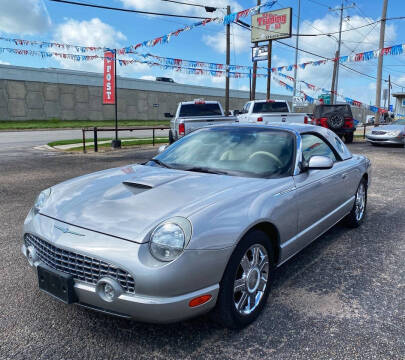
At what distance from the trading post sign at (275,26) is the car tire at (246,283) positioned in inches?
1107

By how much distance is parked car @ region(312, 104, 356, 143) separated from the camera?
57.8ft

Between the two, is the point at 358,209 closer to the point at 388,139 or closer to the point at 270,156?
the point at 270,156

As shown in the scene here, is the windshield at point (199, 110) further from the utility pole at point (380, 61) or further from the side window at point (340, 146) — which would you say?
the utility pole at point (380, 61)

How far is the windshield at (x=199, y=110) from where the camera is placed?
1477 centimetres

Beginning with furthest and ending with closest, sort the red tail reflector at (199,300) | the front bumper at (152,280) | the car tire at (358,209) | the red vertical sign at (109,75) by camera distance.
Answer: the red vertical sign at (109,75), the car tire at (358,209), the red tail reflector at (199,300), the front bumper at (152,280)

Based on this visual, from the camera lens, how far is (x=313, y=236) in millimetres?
3738

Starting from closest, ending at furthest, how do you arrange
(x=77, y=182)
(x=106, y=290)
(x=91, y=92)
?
(x=106, y=290) → (x=77, y=182) → (x=91, y=92)

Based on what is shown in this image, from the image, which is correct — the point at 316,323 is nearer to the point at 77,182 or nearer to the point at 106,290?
the point at 106,290

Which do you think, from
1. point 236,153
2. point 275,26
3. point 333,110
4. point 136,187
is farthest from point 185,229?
point 275,26

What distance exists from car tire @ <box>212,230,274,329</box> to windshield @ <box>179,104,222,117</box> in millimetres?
12267

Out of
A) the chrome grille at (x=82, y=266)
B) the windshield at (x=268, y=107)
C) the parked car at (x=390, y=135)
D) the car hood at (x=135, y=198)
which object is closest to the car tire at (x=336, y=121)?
the parked car at (x=390, y=135)

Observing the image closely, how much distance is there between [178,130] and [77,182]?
9699 mm

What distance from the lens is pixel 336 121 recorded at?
17625 millimetres

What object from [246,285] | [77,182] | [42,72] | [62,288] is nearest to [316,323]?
[246,285]
